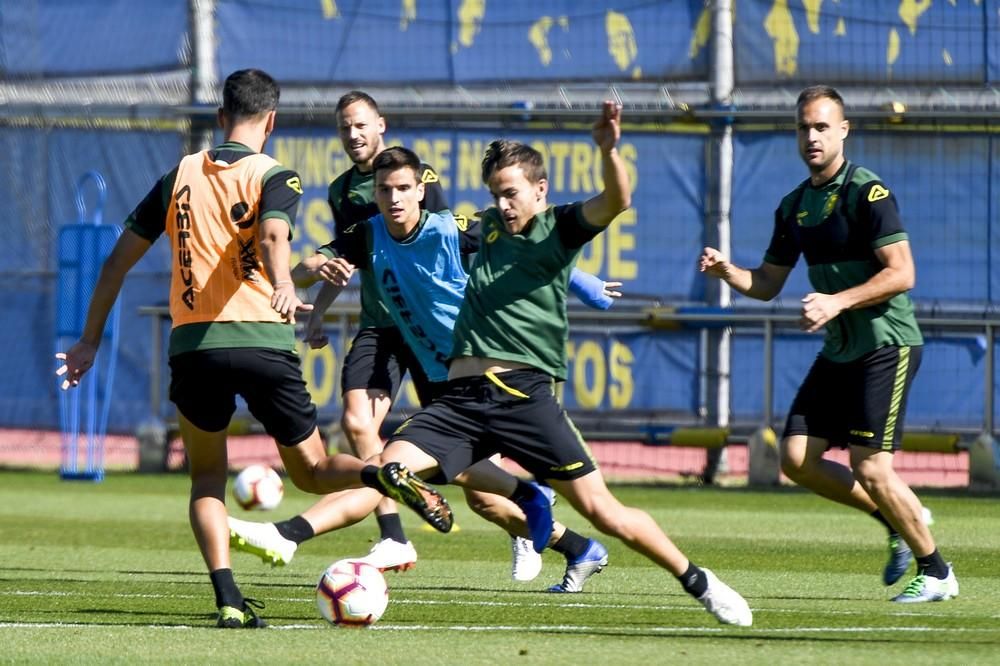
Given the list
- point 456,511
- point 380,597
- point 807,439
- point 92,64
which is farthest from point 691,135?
point 380,597

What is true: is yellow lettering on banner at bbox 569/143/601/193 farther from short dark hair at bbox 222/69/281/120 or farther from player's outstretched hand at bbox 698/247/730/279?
short dark hair at bbox 222/69/281/120

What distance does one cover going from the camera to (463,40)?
18.3m

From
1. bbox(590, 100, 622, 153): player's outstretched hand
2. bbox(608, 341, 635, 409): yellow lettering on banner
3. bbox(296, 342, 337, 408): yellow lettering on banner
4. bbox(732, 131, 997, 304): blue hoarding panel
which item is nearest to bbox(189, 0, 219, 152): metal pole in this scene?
bbox(296, 342, 337, 408): yellow lettering on banner

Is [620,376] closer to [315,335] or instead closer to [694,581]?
[315,335]

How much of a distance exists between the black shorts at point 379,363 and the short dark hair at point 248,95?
7.37ft

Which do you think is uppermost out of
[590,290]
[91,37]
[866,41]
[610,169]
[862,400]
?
[91,37]

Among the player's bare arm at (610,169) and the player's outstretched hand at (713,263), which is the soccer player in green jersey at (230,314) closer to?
the player's bare arm at (610,169)

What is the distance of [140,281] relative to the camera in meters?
19.0

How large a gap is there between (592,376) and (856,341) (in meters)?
9.24

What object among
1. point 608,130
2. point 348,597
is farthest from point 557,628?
point 608,130

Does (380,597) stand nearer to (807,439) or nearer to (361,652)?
(361,652)

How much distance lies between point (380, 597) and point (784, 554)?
4107 millimetres

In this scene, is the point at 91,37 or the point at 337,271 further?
the point at 91,37

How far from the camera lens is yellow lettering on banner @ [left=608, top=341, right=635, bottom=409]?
1750 cm
